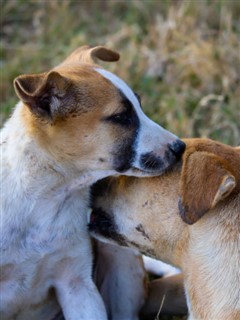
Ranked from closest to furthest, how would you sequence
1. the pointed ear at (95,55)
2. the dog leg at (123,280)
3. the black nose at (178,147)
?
1. the black nose at (178,147)
2. the pointed ear at (95,55)
3. the dog leg at (123,280)

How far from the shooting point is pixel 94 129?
3.83 m

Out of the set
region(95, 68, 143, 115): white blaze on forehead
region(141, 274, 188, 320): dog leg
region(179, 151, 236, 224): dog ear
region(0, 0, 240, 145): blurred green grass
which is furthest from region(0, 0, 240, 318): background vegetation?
region(179, 151, 236, 224): dog ear

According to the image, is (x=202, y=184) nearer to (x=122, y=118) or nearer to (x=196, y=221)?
→ (x=196, y=221)

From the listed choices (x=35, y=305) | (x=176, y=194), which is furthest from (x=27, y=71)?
(x=176, y=194)

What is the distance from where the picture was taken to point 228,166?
341 centimetres

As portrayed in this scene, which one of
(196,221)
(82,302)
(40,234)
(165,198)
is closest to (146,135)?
(165,198)

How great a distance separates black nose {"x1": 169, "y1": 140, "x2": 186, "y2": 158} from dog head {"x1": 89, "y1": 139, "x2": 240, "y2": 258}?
0.13ft

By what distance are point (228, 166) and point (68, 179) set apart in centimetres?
88

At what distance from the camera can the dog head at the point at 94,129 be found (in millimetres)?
3783

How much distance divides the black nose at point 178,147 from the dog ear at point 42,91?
0.56m

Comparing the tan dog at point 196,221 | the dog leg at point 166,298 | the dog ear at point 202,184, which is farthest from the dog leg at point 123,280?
the dog ear at point 202,184

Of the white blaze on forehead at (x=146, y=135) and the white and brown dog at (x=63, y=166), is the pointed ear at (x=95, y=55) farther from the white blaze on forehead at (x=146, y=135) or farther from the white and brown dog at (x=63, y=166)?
the white blaze on forehead at (x=146, y=135)

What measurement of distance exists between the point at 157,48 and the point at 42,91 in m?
3.42

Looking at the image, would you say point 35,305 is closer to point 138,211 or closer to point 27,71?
point 138,211
